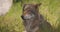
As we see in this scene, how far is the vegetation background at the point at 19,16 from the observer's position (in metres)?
1.99

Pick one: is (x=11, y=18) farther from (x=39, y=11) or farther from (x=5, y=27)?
(x=39, y=11)

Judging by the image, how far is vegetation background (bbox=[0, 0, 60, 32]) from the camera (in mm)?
1987

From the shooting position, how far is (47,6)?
79.3 inches

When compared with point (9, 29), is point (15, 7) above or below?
above

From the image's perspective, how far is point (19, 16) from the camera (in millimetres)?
1997

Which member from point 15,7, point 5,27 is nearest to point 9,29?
point 5,27

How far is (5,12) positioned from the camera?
79.6 inches

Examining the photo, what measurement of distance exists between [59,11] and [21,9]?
0.86 feet

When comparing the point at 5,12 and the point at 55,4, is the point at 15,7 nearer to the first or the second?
the point at 5,12

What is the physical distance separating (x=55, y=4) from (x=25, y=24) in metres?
0.25

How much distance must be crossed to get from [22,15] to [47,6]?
189 millimetres

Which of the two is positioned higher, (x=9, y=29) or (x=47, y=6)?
(x=47, y=6)

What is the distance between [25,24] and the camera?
2010 millimetres

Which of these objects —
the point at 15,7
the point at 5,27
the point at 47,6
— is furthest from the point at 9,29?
the point at 47,6
